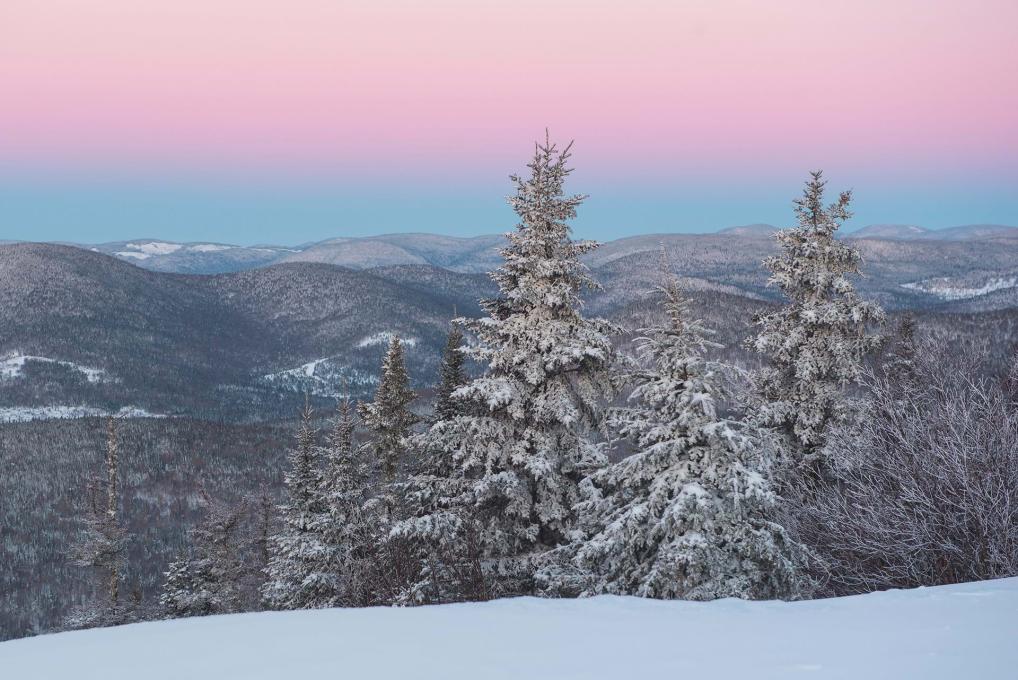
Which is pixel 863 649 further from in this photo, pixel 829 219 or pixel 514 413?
pixel 829 219

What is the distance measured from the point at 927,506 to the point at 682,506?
517 centimetres

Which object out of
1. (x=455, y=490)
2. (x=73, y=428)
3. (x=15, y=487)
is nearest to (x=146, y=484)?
(x=15, y=487)

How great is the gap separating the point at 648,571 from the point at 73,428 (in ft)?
695

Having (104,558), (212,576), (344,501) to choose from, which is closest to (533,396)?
(344,501)

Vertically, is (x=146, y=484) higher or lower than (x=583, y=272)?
lower

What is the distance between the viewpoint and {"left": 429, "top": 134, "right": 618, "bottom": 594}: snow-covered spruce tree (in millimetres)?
12719

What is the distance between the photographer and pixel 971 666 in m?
5.15

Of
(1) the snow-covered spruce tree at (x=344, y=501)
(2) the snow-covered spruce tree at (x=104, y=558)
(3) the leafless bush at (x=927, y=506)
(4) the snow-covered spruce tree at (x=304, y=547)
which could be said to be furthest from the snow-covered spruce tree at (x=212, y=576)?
(3) the leafless bush at (x=927, y=506)

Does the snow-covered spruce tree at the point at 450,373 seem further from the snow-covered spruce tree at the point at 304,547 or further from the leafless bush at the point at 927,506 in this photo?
the leafless bush at the point at 927,506

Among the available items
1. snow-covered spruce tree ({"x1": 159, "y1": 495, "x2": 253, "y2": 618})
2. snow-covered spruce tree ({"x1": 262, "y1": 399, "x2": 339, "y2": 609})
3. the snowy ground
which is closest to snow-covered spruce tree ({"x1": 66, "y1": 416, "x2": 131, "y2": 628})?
snow-covered spruce tree ({"x1": 159, "y1": 495, "x2": 253, "y2": 618})

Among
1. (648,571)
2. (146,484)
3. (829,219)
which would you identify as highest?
(829,219)

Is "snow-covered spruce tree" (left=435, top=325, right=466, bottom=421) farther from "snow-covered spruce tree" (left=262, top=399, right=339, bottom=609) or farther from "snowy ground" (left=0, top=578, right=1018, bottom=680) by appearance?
"snowy ground" (left=0, top=578, right=1018, bottom=680)

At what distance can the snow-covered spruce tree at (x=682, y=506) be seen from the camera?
10594 mm

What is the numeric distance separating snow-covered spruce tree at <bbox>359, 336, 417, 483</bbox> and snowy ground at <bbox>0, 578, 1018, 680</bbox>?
669 inches
